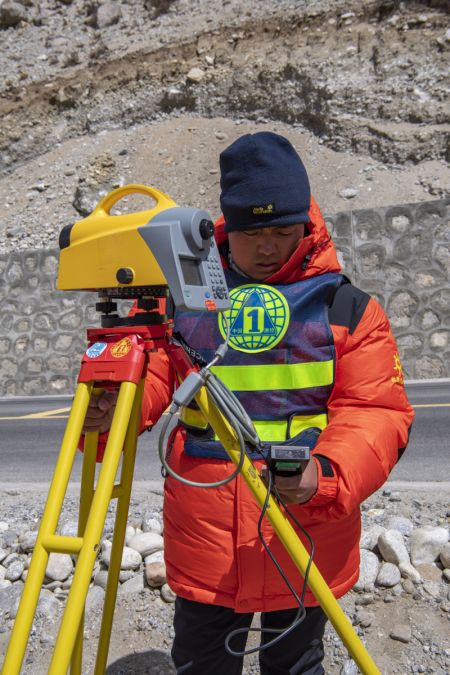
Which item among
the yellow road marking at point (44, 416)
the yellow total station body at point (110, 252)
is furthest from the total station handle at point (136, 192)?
the yellow road marking at point (44, 416)

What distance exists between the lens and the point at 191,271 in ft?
4.15

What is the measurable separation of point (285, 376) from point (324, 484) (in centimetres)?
30

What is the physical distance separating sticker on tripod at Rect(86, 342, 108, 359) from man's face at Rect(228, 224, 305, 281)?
1.51 ft

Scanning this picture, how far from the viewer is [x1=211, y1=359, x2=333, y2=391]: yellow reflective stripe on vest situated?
5.10 ft

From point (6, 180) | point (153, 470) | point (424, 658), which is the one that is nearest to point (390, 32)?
point (6, 180)

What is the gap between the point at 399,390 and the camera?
1572 mm

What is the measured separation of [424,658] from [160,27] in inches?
815

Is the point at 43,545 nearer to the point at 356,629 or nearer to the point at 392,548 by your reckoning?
the point at 356,629

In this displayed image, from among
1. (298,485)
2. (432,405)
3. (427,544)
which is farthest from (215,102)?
(298,485)

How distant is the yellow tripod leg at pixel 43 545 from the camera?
1.17 meters

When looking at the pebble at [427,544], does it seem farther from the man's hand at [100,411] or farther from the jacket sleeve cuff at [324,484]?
the man's hand at [100,411]

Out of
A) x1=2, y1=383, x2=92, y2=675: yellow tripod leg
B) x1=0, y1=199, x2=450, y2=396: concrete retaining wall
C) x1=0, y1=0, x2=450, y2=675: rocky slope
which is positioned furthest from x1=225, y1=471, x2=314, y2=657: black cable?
x1=0, y1=0, x2=450, y2=675: rocky slope

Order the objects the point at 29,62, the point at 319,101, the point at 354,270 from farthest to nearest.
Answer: the point at 29,62 < the point at 319,101 < the point at 354,270

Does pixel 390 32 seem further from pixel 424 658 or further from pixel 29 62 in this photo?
pixel 424 658
